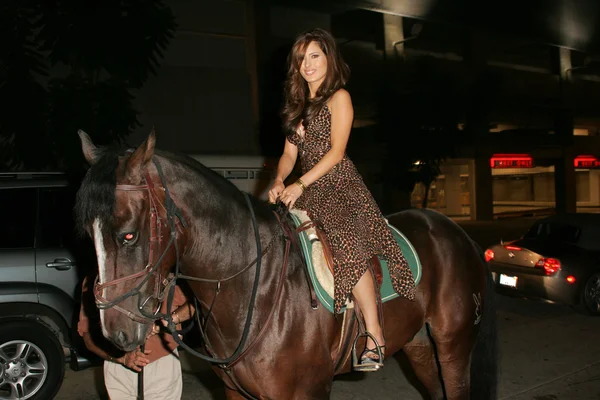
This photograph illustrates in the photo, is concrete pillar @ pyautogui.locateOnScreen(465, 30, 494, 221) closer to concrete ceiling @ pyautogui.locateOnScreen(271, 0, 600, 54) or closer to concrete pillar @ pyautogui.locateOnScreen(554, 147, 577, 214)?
concrete ceiling @ pyautogui.locateOnScreen(271, 0, 600, 54)

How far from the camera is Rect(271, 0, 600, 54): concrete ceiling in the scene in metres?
19.2

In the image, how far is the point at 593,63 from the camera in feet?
90.4

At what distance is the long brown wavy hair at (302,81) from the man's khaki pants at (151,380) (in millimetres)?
1792

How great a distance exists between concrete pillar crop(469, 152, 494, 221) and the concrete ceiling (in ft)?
19.1

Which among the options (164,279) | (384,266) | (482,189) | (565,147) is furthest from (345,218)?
(565,147)

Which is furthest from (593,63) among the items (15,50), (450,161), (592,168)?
(15,50)

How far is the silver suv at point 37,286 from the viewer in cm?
486

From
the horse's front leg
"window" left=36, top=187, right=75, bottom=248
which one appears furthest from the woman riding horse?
"window" left=36, top=187, right=75, bottom=248

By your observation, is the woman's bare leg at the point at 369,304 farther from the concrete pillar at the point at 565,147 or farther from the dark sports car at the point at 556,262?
the concrete pillar at the point at 565,147

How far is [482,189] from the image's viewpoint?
24.2 m

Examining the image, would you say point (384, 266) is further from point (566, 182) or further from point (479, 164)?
point (566, 182)

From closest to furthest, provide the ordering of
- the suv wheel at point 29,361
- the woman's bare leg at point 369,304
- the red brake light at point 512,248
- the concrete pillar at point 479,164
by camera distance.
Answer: the woman's bare leg at point 369,304, the suv wheel at point 29,361, the red brake light at point 512,248, the concrete pillar at point 479,164

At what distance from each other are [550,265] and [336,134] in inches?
260

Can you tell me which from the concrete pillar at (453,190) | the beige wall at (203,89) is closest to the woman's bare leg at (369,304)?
the beige wall at (203,89)
